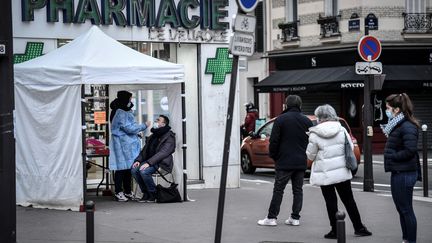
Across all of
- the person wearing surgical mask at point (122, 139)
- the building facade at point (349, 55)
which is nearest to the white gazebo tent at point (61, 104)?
the person wearing surgical mask at point (122, 139)

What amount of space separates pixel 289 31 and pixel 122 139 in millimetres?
22565

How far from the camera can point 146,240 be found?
10.8 m

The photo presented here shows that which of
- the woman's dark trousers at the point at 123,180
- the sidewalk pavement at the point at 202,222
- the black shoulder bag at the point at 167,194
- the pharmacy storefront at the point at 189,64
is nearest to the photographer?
the sidewalk pavement at the point at 202,222

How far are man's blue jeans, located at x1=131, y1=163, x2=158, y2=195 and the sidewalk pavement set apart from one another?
0.30m

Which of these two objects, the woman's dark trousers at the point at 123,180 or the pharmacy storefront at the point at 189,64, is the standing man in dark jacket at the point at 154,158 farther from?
the pharmacy storefront at the point at 189,64

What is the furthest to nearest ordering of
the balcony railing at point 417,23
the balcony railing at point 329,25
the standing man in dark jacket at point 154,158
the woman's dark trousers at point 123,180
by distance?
the balcony railing at point 329,25, the balcony railing at point 417,23, the woman's dark trousers at point 123,180, the standing man in dark jacket at point 154,158

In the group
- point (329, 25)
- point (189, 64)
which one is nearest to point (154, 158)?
point (189, 64)

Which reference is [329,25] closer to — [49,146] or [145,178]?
[145,178]

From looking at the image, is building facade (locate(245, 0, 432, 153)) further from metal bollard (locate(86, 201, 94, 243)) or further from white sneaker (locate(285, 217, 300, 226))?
metal bollard (locate(86, 201, 94, 243))

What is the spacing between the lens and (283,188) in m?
11.9

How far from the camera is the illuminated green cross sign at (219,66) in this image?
17484 millimetres

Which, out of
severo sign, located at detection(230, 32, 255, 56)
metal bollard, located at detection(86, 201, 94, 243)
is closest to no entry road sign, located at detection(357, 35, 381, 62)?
severo sign, located at detection(230, 32, 255, 56)

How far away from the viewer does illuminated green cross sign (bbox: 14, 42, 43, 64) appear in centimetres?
1536

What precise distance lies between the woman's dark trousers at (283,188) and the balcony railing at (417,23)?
22121mm
